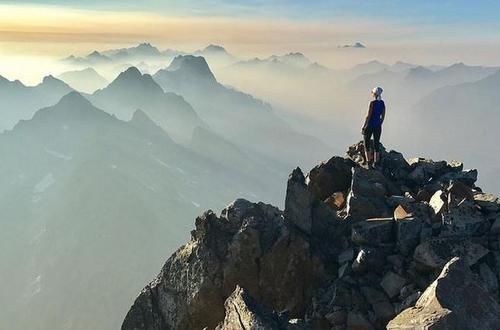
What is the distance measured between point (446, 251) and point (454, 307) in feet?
18.8

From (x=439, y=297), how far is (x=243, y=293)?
7918 mm

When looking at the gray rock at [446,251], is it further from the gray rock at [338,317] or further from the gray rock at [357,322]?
the gray rock at [338,317]

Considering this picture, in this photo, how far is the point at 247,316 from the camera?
20.4 m

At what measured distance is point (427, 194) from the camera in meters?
29.1

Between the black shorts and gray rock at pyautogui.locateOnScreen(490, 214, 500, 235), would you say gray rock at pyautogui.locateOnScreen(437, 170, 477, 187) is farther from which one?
gray rock at pyautogui.locateOnScreen(490, 214, 500, 235)

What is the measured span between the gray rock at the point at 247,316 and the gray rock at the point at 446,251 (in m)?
7.58

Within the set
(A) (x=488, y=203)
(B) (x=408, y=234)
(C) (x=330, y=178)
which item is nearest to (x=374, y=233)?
(B) (x=408, y=234)

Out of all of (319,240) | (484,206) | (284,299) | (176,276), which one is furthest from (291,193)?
(484,206)

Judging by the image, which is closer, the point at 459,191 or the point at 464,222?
the point at 464,222

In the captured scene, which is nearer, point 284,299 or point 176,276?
Answer: point 284,299

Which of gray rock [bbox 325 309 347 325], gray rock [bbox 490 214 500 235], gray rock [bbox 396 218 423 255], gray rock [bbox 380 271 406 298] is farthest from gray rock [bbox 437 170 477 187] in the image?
gray rock [bbox 325 309 347 325]

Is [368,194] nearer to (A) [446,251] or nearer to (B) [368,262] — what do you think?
(B) [368,262]

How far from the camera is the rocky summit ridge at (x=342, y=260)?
20922mm

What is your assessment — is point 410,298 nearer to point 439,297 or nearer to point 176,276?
point 439,297
